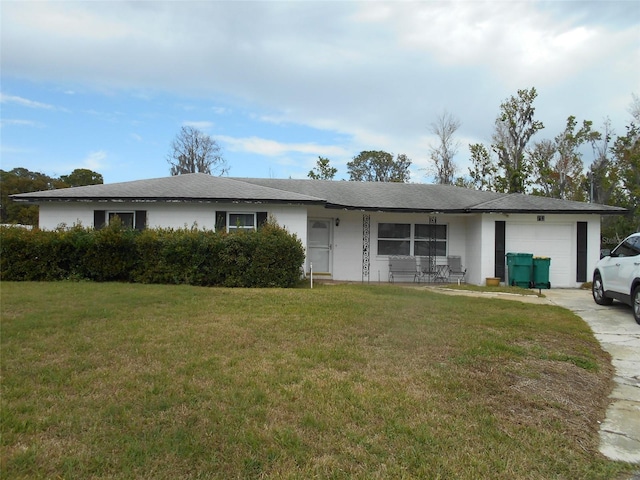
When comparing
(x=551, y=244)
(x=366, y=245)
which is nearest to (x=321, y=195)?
(x=366, y=245)

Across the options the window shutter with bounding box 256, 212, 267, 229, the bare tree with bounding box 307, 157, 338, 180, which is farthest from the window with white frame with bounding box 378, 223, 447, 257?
the bare tree with bounding box 307, 157, 338, 180

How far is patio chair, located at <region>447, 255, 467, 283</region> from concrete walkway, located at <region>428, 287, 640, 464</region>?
2866mm

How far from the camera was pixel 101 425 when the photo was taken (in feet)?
11.0

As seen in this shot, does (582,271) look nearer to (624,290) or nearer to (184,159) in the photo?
(624,290)

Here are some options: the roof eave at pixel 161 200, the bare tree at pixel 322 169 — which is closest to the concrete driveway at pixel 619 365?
the roof eave at pixel 161 200

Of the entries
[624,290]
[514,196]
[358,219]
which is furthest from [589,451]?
[514,196]

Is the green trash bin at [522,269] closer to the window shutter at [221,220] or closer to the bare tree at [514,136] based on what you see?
the window shutter at [221,220]

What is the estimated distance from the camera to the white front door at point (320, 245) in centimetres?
1528

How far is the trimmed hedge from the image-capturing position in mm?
11312

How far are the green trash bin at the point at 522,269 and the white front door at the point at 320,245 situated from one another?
6.17 metres

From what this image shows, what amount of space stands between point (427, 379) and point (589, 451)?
155cm

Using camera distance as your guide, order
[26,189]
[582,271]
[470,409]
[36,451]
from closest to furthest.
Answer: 1. [36,451]
2. [470,409]
3. [582,271]
4. [26,189]

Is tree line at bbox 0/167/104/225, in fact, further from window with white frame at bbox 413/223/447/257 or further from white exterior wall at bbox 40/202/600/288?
window with white frame at bbox 413/223/447/257

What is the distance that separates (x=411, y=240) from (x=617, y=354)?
9655mm
